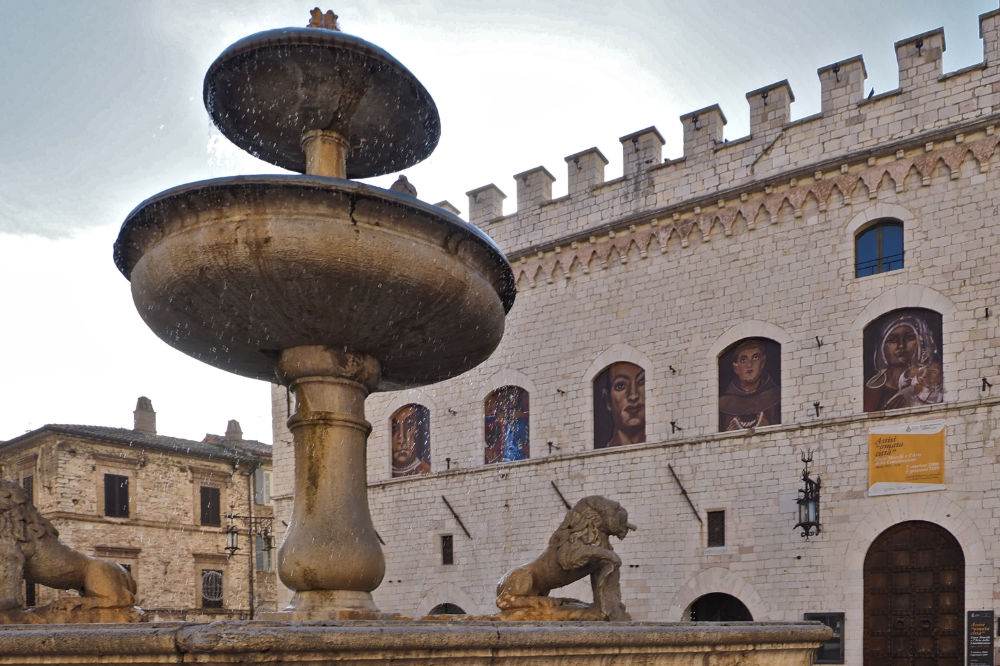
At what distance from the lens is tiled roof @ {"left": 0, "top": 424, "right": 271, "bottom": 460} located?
3005 centimetres

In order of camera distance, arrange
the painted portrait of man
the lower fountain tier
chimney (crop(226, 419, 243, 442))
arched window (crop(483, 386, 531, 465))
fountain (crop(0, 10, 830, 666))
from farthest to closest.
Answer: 1. chimney (crop(226, 419, 243, 442))
2. arched window (crop(483, 386, 531, 465))
3. the painted portrait of man
4. fountain (crop(0, 10, 830, 666))
5. the lower fountain tier

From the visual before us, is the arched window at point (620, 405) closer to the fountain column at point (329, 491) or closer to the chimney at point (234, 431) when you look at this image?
the fountain column at point (329, 491)

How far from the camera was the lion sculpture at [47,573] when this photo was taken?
595 cm

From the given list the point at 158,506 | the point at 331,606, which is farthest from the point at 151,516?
the point at 331,606

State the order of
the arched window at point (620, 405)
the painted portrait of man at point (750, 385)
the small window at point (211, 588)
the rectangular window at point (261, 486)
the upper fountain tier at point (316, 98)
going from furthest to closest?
the rectangular window at point (261, 486)
the small window at point (211, 588)
the arched window at point (620, 405)
the painted portrait of man at point (750, 385)
the upper fountain tier at point (316, 98)

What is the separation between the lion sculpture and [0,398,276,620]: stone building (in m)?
23.6

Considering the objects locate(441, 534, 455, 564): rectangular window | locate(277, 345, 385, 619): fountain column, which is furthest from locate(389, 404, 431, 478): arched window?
locate(277, 345, 385, 619): fountain column

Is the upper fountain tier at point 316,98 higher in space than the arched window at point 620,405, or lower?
higher

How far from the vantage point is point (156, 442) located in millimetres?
32781

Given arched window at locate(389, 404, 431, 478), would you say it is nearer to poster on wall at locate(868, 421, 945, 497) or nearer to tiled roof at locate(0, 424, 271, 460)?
poster on wall at locate(868, 421, 945, 497)

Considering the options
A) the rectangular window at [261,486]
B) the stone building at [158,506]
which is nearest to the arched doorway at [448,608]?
the stone building at [158,506]

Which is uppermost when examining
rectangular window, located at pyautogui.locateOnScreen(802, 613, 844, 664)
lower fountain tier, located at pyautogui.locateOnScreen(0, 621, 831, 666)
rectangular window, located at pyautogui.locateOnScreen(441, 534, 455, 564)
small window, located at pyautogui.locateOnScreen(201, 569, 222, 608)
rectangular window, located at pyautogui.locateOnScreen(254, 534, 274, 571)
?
lower fountain tier, located at pyautogui.locateOnScreen(0, 621, 831, 666)

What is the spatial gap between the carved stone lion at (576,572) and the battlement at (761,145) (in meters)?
10.9

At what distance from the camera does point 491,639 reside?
381 centimetres
